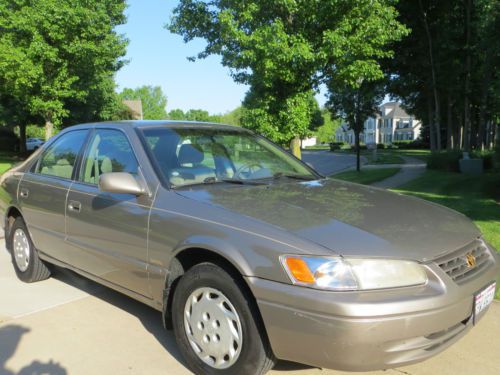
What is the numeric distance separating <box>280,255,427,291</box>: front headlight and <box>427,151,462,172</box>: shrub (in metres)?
16.8

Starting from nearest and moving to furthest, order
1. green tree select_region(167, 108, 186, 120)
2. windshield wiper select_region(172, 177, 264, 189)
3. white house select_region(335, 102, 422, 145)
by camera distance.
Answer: windshield wiper select_region(172, 177, 264, 189) < white house select_region(335, 102, 422, 145) < green tree select_region(167, 108, 186, 120)

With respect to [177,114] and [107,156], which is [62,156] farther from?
[177,114]

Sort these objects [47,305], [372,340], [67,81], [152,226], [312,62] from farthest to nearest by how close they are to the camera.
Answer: [67,81] → [312,62] → [47,305] → [152,226] → [372,340]

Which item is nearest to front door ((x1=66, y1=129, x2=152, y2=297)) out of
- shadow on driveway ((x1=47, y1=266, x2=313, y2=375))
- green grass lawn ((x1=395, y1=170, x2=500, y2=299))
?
shadow on driveway ((x1=47, y1=266, x2=313, y2=375))

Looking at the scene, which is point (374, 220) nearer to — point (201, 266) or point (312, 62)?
point (201, 266)

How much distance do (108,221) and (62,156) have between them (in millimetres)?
1338

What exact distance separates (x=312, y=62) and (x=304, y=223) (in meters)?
8.57

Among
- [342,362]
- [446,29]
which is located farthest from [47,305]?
[446,29]

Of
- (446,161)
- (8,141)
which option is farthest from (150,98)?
(446,161)

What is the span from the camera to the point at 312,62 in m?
10.7

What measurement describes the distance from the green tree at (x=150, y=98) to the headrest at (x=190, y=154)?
340 ft

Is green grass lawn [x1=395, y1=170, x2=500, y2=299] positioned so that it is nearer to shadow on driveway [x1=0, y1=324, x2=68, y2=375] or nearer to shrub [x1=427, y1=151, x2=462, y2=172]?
shadow on driveway [x1=0, y1=324, x2=68, y2=375]

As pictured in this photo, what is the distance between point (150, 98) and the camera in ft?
360

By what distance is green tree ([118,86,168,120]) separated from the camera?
107 metres
